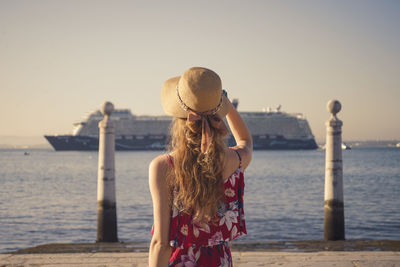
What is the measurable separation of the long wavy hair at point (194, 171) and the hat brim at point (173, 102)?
1.4 inches

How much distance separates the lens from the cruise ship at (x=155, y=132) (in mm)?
75688

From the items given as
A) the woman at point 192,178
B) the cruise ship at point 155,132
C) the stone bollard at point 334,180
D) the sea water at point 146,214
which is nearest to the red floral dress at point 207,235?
the woman at point 192,178

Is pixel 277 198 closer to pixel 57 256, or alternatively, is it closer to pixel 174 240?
pixel 57 256

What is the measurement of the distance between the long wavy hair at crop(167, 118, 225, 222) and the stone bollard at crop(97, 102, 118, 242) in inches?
198

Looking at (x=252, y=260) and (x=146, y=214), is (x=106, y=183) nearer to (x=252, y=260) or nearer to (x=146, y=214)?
(x=252, y=260)

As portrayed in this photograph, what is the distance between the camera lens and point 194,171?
157cm

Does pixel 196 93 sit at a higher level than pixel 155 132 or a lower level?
lower

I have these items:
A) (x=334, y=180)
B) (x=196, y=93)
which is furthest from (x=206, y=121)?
(x=334, y=180)

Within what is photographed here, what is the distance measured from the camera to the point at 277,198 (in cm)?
1720

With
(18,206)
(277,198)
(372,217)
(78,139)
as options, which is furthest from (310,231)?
(78,139)

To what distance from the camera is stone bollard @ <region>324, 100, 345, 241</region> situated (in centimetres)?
634

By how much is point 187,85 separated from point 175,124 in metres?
0.15

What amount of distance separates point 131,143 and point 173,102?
7597cm

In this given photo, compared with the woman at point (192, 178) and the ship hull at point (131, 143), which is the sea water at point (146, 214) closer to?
the woman at point (192, 178)
